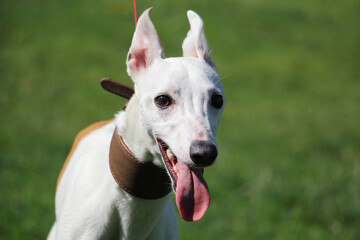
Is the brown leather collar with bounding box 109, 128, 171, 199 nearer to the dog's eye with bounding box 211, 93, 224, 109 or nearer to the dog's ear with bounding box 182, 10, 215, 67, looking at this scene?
the dog's eye with bounding box 211, 93, 224, 109

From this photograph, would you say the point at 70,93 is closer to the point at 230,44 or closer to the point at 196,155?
the point at 230,44

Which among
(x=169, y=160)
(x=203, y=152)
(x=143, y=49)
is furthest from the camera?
(x=143, y=49)

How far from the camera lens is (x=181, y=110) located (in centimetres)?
263

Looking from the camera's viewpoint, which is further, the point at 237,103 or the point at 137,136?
the point at 237,103

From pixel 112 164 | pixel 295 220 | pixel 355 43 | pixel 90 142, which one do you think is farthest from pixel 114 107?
pixel 355 43

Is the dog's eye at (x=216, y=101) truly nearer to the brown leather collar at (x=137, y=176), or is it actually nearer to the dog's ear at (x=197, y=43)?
A: the dog's ear at (x=197, y=43)

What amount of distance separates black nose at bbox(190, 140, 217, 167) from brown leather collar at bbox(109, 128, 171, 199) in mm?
448

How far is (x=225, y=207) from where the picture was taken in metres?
5.80

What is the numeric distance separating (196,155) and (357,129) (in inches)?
301

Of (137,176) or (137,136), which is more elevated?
(137,136)

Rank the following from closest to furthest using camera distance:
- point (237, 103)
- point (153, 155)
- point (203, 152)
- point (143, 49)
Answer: point (203, 152) → point (153, 155) → point (143, 49) → point (237, 103)

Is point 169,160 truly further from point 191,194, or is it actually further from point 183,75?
point 183,75

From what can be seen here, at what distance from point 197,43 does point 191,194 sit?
966 millimetres

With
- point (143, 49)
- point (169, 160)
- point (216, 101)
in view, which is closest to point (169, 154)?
point (169, 160)
